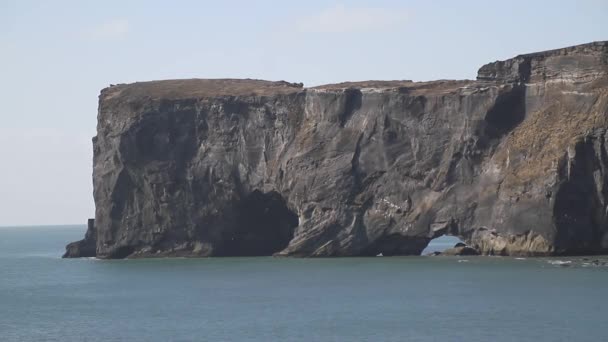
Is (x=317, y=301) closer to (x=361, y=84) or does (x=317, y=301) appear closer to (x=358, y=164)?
(x=358, y=164)

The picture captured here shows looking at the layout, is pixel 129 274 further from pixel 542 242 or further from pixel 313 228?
pixel 542 242

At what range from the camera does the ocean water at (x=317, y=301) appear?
2218 inches

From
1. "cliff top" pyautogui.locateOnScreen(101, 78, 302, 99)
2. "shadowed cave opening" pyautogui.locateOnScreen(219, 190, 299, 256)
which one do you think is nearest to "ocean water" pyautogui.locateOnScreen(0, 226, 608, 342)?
"shadowed cave opening" pyautogui.locateOnScreen(219, 190, 299, 256)

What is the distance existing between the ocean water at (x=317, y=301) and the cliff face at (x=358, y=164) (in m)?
3.33

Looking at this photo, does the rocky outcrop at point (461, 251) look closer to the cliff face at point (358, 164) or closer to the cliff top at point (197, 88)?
Answer: the cliff face at point (358, 164)

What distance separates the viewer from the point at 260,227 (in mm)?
103500

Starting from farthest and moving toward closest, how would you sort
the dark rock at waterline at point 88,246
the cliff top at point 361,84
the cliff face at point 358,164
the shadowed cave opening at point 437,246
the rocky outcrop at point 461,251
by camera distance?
the shadowed cave opening at point 437,246
the dark rock at waterline at point 88,246
the rocky outcrop at point 461,251
the cliff top at point 361,84
the cliff face at point 358,164

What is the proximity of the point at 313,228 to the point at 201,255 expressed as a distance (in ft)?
35.4

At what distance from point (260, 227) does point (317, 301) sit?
1432 inches

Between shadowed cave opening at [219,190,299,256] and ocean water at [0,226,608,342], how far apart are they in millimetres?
7926

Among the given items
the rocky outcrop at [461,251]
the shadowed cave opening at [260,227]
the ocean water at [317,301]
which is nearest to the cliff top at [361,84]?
the shadowed cave opening at [260,227]

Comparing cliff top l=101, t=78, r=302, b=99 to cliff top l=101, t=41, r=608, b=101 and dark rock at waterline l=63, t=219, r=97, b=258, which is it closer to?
cliff top l=101, t=41, r=608, b=101

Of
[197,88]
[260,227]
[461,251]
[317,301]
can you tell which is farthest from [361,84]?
[317,301]

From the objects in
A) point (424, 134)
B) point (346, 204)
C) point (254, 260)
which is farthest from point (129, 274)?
point (424, 134)
